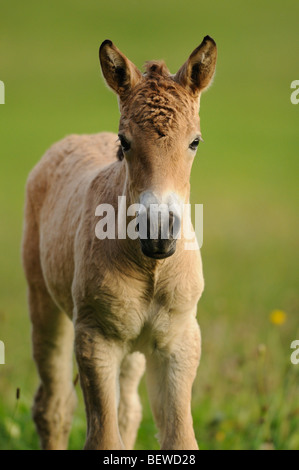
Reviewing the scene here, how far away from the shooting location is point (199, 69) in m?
4.10

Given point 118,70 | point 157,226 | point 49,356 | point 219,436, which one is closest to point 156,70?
point 118,70

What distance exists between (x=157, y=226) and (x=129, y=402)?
Result: 275cm

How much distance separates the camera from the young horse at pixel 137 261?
3865 millimetres

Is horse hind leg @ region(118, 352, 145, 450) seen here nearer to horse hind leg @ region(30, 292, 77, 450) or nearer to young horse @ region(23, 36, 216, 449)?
horse hind leg @ region(30, 292, 77, 450)

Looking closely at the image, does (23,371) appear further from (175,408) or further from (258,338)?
(175,408)

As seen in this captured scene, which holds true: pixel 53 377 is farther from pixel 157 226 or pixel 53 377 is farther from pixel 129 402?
pixel 157 226

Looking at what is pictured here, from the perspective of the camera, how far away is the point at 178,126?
3.89m

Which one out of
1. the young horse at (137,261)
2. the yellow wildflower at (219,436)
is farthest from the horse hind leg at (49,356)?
the yellow wildflower at (219,436)

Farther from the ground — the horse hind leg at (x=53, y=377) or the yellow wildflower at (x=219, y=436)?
the horse hind leg at (x=53, y=377)

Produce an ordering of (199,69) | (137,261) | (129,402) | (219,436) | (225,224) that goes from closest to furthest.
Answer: (199,69) → (137,261) → (129,402) → (219,436) → (225,224)

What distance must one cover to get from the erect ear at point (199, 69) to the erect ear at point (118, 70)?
0.81ft

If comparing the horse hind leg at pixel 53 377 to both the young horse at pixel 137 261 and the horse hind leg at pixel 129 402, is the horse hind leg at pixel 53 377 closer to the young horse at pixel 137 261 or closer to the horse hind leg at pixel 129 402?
the young horse at pixel 137 261

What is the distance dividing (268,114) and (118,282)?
2160cm

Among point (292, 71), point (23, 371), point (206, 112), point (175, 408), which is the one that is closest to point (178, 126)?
point (175, 408)
